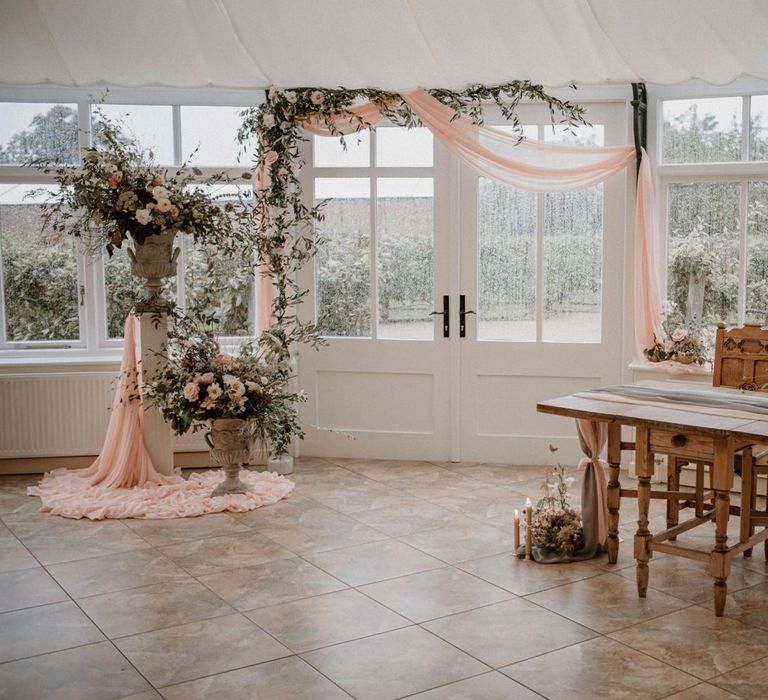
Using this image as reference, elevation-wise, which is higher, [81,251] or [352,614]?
[81,251]

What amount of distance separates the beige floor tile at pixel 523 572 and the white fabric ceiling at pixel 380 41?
2.88m

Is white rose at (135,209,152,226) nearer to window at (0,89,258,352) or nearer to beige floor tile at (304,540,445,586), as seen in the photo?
window at (0,89,258,352)

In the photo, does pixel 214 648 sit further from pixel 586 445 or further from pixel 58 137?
pixel 58 137

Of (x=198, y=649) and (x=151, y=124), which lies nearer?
(x=198, y=649)

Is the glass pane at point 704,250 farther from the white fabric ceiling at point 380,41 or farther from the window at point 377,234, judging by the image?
the window at point 377,234

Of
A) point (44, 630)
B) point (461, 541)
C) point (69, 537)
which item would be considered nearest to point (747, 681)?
point (461, 541)

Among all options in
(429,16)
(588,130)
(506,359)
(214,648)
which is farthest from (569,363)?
(214,648)

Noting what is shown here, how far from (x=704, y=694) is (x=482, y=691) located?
2.37 ft

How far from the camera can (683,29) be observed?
17.0 feet

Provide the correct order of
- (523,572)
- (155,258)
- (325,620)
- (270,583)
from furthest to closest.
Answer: (155,258) < (523,572) < (270,583) < (325,620)

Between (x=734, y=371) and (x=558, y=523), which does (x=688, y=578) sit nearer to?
(x=558, y=523)

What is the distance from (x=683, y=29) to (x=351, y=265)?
8.45 ft

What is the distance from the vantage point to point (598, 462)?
4504mm

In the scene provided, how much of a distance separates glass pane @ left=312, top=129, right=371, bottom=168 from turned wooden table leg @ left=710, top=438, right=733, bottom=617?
3.46 metres
